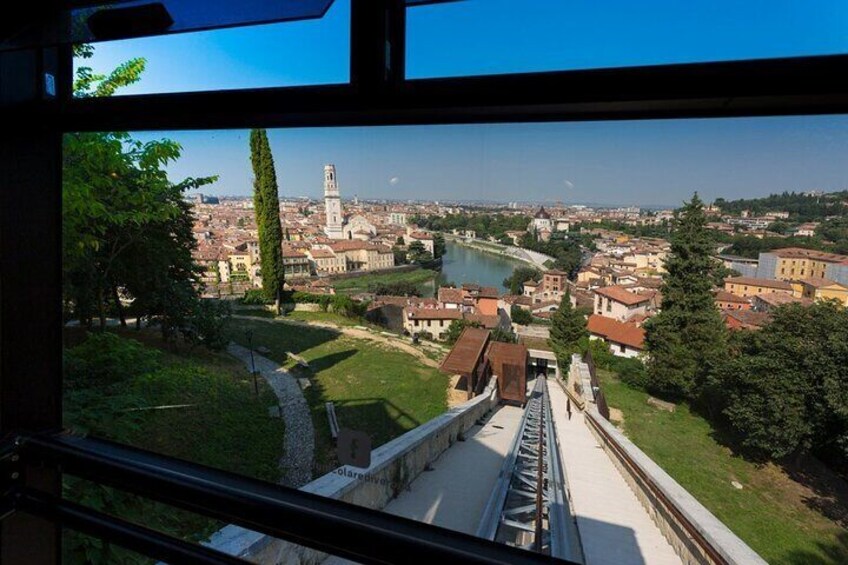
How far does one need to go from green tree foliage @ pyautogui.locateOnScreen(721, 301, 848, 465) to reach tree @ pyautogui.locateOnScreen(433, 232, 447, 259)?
1.01 m

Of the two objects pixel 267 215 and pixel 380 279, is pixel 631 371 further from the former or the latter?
pixel 267 215

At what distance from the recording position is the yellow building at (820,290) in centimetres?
92

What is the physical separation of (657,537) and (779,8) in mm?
1643

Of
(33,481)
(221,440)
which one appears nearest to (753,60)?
(33,481)

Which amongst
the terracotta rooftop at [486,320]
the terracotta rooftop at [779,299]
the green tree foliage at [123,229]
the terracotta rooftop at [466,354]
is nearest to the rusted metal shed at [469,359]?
the terracotta rooftop at [466,354]

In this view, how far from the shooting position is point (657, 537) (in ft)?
5.03

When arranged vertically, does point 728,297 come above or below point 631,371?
above

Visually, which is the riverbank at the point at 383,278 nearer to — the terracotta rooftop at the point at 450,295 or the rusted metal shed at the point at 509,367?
the terracotta rooftop at the point at 450,295

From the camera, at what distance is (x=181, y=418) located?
2.19 m

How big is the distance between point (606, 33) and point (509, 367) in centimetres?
186

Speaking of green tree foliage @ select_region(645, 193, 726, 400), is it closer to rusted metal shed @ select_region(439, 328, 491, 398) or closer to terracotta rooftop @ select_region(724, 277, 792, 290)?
terracotta rooftop @ select_region(724, 277, 792, 290)

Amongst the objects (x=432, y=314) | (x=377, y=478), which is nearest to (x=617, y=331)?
(x=432, y=314)

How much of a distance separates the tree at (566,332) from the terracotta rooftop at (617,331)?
72 mm

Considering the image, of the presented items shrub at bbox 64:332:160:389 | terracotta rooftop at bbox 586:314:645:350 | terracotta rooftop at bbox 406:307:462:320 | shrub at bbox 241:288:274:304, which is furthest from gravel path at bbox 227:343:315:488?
terracotta rooftop at bbox 586:314:645:350
